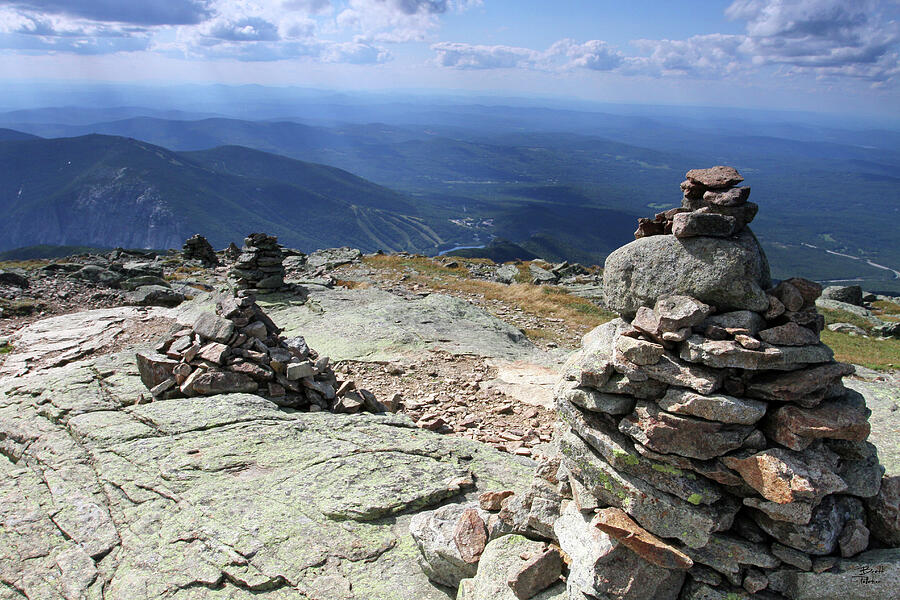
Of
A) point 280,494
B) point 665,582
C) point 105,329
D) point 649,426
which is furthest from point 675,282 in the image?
point 105,329

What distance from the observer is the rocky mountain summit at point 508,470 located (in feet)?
22.1

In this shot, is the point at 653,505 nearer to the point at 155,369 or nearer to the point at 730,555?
the point at 730,555

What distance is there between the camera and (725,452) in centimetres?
679

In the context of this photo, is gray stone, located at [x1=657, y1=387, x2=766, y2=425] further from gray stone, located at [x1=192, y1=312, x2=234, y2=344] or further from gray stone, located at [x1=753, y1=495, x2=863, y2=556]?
gray stone, located at [x1=192, y1=312, x2=234, y2=344]

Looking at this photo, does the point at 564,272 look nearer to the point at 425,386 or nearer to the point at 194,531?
the point at 425,386

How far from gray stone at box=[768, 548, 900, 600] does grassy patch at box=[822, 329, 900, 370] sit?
104 feet

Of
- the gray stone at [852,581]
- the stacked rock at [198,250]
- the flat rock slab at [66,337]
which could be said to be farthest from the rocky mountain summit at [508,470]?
the stacked rock at [198,250]

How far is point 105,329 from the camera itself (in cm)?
2598

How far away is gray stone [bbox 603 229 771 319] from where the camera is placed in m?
7.36

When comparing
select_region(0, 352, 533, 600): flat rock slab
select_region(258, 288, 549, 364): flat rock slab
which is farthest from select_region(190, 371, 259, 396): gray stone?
select_region(258, 288, 549, 364): flat rock slab

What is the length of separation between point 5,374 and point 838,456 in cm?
2688

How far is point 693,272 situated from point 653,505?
3.53 metres

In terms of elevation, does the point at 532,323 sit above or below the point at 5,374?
below

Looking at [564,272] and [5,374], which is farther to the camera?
[564,272]
